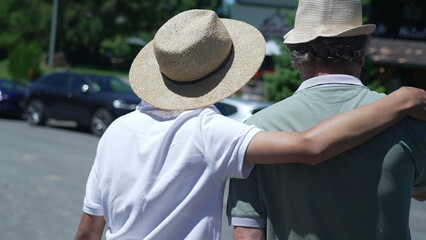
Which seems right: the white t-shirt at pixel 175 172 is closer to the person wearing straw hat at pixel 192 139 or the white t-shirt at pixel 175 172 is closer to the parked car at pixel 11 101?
the person wearing straw hat at pixel 192 139

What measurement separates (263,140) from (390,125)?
0.38m

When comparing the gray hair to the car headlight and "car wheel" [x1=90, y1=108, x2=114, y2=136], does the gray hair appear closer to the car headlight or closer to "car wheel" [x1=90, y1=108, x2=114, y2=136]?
the car headlight

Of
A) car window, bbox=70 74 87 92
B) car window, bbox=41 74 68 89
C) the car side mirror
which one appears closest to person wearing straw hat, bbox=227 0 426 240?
the car side mirror

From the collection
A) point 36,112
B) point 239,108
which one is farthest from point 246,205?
point 36,112

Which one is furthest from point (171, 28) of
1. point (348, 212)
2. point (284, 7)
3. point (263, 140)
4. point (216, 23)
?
point (284, 7)

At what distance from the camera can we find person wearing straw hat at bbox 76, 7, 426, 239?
78.8 inches

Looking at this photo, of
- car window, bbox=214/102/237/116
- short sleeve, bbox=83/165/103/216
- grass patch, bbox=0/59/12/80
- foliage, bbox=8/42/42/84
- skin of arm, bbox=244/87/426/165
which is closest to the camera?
skin of arm, bbox=244/87/426/165

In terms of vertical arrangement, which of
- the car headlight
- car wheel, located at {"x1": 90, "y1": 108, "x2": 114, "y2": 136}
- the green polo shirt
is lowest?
car wheel, located at {"x1": 90, "y1": 108, "x2": 114, "y2": 136}

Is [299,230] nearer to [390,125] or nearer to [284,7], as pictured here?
[390,125]

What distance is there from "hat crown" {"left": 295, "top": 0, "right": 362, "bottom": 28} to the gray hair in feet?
0.17

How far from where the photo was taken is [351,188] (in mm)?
2021

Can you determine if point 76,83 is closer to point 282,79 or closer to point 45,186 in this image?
point 282,79

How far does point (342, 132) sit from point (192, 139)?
0.48m

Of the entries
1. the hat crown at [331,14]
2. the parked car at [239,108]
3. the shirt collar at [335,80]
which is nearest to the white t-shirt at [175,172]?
the shirt collar at [335,80]
